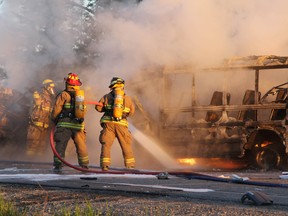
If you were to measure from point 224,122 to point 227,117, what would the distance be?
0.14 m

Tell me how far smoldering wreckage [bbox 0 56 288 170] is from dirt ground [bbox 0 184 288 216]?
570 centimetres

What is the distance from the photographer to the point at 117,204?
20.5 feet

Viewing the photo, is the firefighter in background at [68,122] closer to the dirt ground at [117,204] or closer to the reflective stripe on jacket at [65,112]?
the reflective stripe on jacket at [65,112]

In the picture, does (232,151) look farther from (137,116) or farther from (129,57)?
(129,57)

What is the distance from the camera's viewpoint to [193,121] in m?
12.9

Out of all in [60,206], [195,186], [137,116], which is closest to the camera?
[60,206]

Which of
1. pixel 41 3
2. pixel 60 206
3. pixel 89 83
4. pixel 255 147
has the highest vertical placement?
pixel 41 3

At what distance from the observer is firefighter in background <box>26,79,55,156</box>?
15.9m

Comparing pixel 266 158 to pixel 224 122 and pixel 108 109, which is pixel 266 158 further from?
pixel 108 109

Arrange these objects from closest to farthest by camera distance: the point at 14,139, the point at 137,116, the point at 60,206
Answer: the point at 60,206 → the point at 137,116 → the point at 14,139

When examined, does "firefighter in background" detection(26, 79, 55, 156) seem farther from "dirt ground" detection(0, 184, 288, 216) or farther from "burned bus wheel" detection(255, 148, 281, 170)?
"dirt ground" detection(0, 184, 288, 216)

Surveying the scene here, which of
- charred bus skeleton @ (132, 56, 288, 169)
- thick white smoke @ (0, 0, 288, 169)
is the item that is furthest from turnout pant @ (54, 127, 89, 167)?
thick white smoke @ (0, 0, 288, 169)

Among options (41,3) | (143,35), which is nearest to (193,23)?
(143,35)

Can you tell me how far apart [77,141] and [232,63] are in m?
3.59
